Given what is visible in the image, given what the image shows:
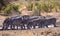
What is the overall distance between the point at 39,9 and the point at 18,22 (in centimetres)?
894

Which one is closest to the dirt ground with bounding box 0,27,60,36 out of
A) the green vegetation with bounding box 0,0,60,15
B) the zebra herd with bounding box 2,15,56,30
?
the zebra herd with bounding box 2,15,56,30

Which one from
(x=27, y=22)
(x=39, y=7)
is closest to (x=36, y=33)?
(x=27, y=22)

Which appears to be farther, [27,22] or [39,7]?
[39,7]

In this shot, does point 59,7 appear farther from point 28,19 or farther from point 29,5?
point 28,19

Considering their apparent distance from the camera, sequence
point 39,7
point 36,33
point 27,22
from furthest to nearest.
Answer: point 39,7
point 27,22
point 36,33

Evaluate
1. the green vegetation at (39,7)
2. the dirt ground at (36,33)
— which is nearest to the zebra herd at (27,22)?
the dirt ground at (36,33)

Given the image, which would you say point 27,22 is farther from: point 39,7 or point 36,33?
point 39,7

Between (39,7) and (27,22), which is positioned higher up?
(27,22)

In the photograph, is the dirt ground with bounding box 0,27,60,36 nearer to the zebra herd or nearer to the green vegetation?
the zebra herd

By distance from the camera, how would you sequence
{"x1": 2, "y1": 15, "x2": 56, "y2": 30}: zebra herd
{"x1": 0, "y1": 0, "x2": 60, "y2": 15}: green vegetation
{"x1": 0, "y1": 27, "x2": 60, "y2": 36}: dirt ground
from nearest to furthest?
{"x1": 0, "y1": 27, "x2": 60, "y2": 36}: dirt ground < {"x1": 2, "y1": 15, "x2": 56, "y2": 30}: zebra herd < {"x1": 0, "y1": 0, "x2": 60, "y2": 15}: green vegetation

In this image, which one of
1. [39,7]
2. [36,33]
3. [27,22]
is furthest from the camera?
[39,7]

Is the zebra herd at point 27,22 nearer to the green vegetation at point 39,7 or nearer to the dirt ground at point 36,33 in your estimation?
the dirt ground at point 36,33

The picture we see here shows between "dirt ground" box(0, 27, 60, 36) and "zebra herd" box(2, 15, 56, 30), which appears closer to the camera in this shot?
"dirt ground" box(0, 27, 60, 36)

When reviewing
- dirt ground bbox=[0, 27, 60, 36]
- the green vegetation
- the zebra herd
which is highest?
dirt ground bbox=[0, 27, 60, 36]
